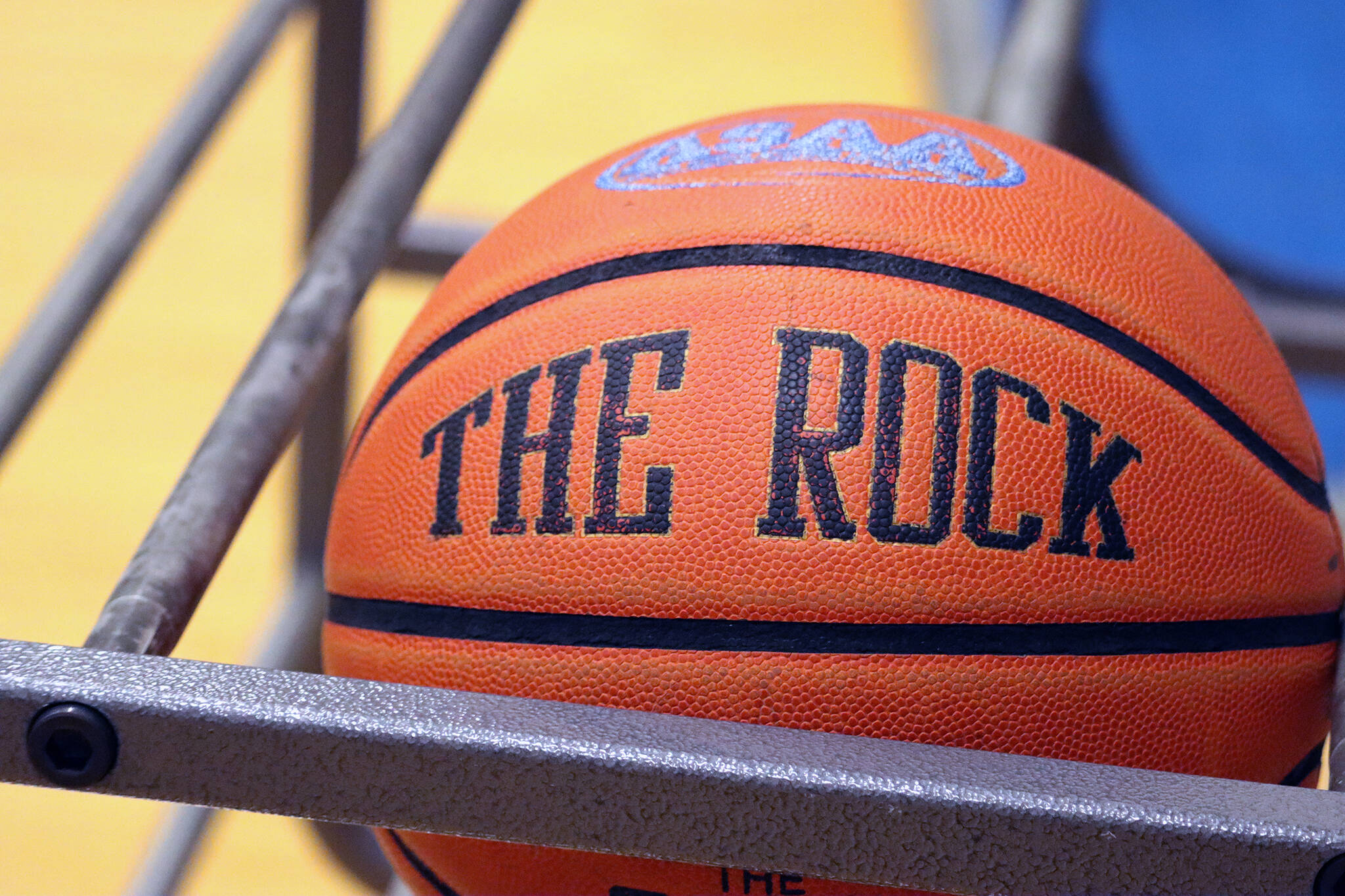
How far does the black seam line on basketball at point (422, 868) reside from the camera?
642mm

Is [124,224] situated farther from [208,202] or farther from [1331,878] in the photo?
[208,202]

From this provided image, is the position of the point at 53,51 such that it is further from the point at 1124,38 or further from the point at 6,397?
the point at 6,397

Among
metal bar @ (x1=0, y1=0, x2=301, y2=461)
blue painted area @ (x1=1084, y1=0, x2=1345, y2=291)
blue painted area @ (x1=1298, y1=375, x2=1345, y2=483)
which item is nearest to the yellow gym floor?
metal bar @ (x1=0, y1=0, x2=301, y2=461)

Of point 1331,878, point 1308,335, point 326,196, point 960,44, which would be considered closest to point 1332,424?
point 960,44

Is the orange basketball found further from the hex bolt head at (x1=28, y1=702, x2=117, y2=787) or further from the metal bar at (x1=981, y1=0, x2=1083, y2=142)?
the metal bar at (x1=981, y1=0, x2=1083, y2=142)

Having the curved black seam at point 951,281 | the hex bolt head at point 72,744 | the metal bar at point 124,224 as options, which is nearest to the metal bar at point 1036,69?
the curved black seam at point 951,281

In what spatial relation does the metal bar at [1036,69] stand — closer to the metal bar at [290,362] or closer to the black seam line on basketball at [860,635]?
the metal bar at [290,362]

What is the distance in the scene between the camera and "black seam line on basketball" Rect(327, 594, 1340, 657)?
0.53 meters

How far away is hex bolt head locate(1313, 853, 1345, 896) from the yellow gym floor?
968mm

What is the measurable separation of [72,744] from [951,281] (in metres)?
0.38

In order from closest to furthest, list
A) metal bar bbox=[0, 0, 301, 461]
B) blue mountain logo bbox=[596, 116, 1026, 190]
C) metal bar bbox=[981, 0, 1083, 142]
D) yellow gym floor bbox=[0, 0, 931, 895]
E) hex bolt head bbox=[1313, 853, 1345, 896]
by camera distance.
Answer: hex bolt head bbox=[1313, 853, 1345, 896] → blue mountain logo bbox=[596, 116, 1026, 190] → metal bar bbox=[0, 0, 301, 461] → metal bar bbox=[981, 0, 1083, 142] → yellow gym floor bbox=[0, 0, 931, 895]

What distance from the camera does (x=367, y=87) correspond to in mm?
1199

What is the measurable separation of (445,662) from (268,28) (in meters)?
0.68

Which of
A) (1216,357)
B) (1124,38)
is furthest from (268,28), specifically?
(1124,38)
